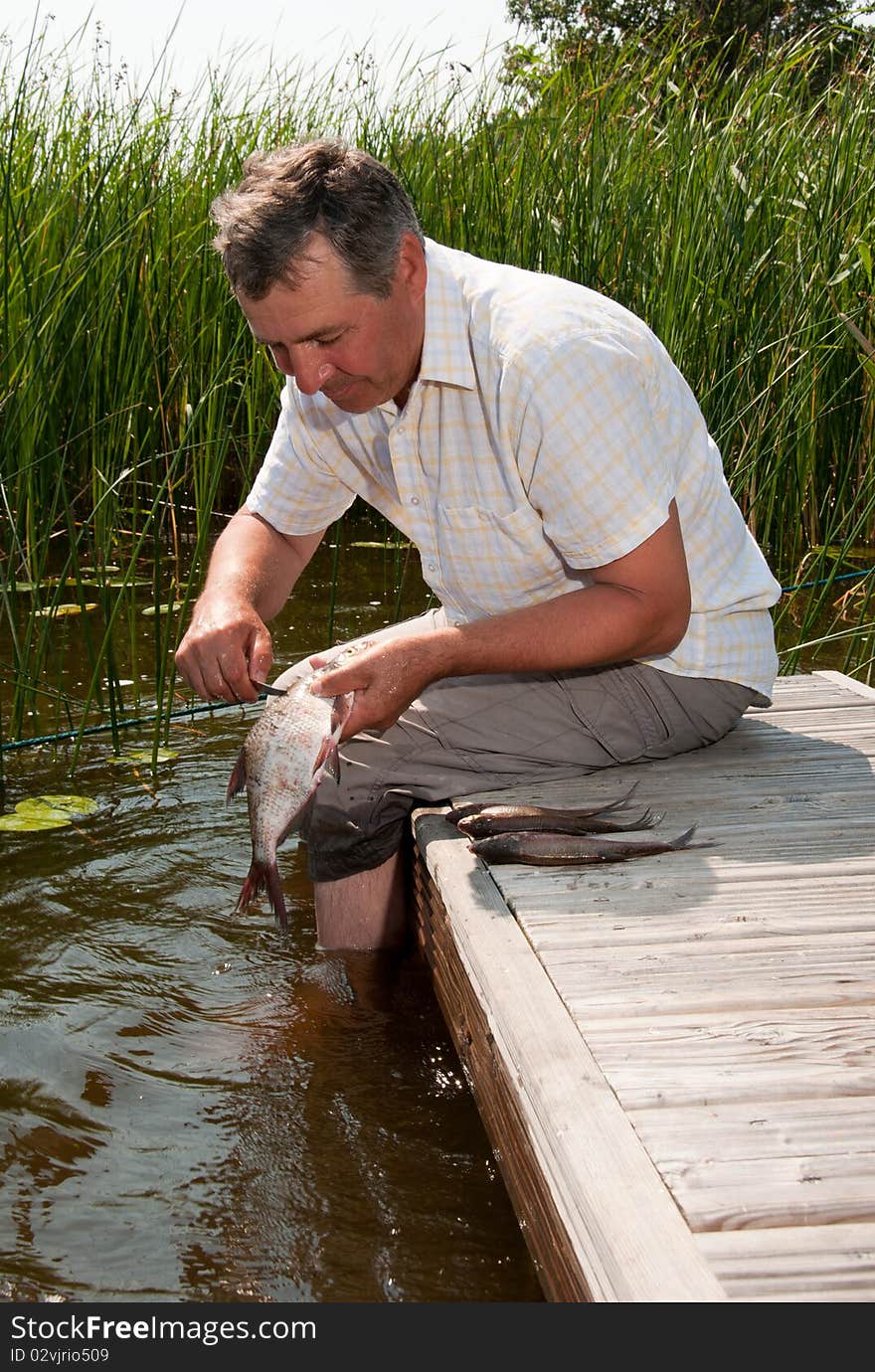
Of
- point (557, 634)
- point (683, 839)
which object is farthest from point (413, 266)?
point (683, 839)

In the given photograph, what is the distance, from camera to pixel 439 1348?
171 cm

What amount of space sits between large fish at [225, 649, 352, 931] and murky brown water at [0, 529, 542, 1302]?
380 millimetres

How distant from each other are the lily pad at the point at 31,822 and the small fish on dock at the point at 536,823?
54.2 inches

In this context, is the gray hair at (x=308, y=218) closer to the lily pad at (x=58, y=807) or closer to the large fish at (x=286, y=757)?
the large fish at (x=286, y=757)

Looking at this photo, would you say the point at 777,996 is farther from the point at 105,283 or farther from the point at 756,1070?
the point at 105,283

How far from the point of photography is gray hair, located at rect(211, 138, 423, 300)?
2.38 m

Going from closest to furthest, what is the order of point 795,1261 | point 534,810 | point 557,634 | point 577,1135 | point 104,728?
1. point 795,1261
2. point 577,1135
3. point 557,634
4. point 534,810
5. point 104,728

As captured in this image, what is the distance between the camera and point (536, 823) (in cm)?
256

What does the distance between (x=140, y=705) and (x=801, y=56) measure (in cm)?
303

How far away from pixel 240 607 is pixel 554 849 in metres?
0.78

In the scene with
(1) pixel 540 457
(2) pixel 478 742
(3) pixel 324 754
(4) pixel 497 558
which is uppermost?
(1) pixel 540 457

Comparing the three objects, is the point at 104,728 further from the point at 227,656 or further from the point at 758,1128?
the point at 758,1128

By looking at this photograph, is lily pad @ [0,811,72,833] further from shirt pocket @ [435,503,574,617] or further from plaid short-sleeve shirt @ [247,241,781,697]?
shirt pocket @ [435,503,574,617]

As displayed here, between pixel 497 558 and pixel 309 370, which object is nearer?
pixel 309 370
